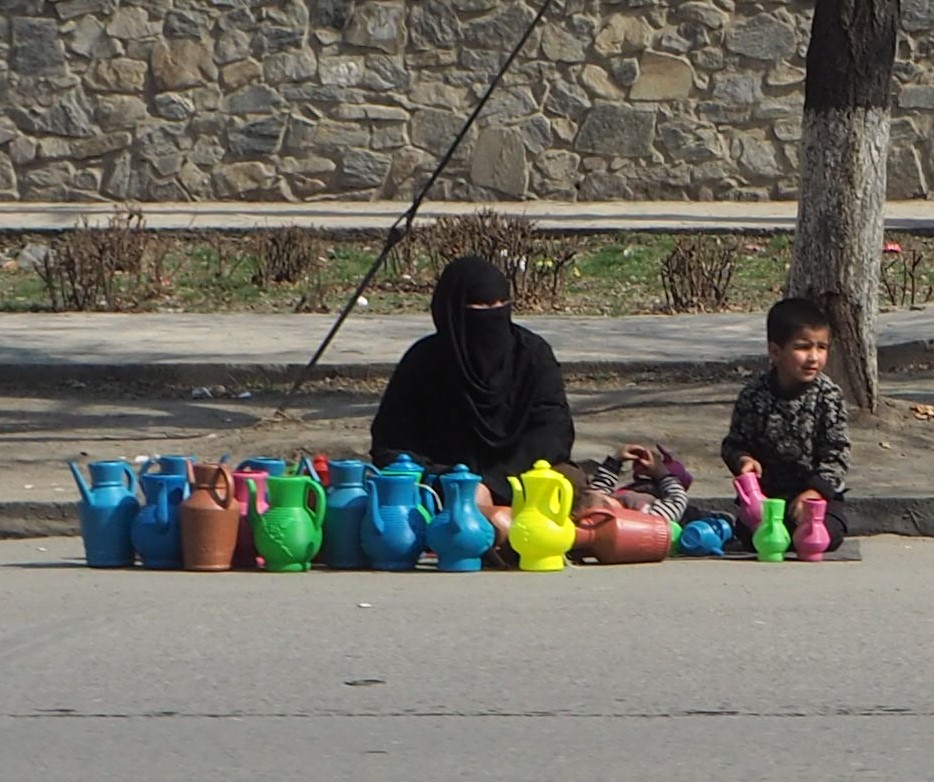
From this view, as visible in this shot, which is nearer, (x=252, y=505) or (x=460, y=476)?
(x=460, y=476)

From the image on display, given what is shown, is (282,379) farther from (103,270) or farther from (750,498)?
(750,498)

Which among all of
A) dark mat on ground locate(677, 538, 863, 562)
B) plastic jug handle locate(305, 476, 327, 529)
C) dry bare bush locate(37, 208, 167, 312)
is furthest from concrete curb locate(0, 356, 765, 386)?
plastic jug handle locate(305, 476, 327, 529)

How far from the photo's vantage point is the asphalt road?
4.46 m

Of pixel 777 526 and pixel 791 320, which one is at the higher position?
pixel 791 320

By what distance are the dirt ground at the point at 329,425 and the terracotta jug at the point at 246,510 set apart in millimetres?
1173

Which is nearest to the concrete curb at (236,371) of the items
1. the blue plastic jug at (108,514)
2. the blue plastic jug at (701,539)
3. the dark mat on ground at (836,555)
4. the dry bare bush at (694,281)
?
the dry bare bush at (694,281)

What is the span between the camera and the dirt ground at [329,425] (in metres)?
8.03

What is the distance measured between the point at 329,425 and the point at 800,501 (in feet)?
9.31

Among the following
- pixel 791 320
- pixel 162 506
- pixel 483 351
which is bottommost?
pixel 162 506

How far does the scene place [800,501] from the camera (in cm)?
664

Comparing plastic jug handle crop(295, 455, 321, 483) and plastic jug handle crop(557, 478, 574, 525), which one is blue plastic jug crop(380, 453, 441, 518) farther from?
plastic jug handle crop(557, 478, 574, 525)

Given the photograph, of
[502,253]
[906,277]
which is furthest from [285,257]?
[906,277]

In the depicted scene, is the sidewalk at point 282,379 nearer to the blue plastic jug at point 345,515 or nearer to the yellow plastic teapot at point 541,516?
the yellow plastic teapot at point 541,516

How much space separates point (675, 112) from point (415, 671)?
12.1m
